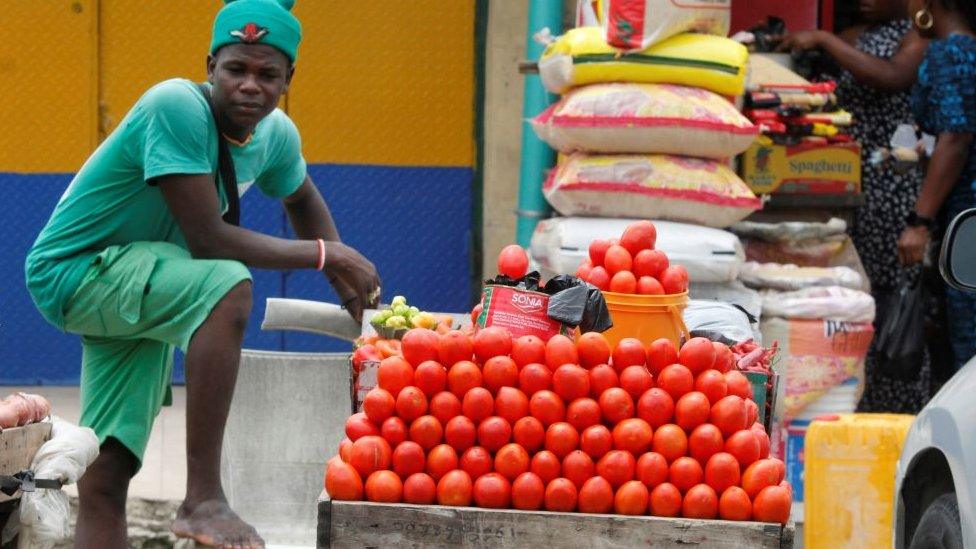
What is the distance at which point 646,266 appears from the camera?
14.4ft

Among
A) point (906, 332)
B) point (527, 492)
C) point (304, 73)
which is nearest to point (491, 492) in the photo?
point (527, 492)

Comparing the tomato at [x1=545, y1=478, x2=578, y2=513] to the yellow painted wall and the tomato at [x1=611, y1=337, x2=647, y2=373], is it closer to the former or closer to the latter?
the tomato at [x1=611, y1=337, x2=647, y2=373]

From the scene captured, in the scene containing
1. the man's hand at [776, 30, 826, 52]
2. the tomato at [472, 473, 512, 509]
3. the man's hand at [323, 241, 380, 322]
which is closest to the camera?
the tomato at [472, 473, 512, 509]

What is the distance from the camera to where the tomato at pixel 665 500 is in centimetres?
367

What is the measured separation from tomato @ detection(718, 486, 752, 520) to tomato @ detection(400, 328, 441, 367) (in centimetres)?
82

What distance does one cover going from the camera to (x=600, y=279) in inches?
173

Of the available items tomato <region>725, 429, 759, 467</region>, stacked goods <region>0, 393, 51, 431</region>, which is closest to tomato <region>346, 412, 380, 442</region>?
stacked goods <region>0, 393, 51, 431</region>

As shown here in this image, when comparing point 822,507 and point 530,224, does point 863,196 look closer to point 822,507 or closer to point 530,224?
point 530,224

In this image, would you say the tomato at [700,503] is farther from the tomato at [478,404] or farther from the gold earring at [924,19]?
the gold earring at [924,19]

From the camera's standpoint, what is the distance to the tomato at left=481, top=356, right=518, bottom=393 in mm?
3824

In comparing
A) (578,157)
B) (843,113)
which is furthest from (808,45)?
(578,157)

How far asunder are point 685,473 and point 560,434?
12.6 inches

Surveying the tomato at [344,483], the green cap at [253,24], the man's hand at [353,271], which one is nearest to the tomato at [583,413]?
the tomato at [344,483]

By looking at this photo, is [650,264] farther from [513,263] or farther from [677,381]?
[677,381]
